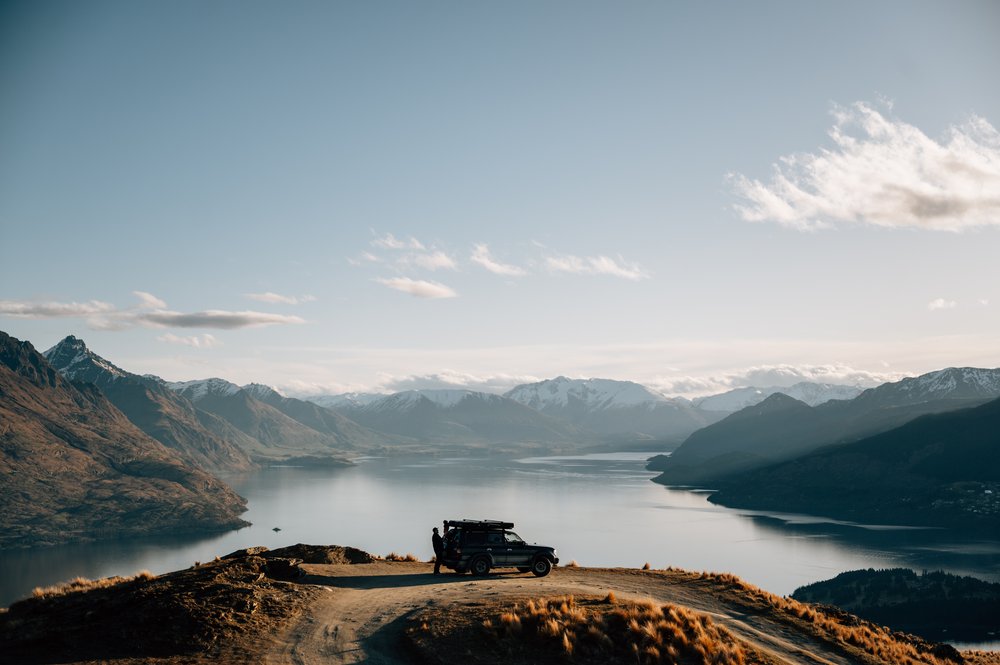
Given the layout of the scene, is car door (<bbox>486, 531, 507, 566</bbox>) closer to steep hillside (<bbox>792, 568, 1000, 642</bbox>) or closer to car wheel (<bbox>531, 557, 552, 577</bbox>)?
car wheel (<bbox>531, 557, 552, 577</bbox>)

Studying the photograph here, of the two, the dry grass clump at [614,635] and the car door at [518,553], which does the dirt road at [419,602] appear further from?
the dry grass clump at [614,635]

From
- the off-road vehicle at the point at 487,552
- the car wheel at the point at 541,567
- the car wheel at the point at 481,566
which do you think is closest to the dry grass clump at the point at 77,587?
the off-road vehicle at the point at 487,552

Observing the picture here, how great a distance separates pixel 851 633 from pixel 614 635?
12.6 meters

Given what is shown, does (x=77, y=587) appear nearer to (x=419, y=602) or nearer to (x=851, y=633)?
(x=419, y=602)

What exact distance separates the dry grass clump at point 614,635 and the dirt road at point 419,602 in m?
2.52

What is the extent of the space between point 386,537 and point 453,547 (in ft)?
518

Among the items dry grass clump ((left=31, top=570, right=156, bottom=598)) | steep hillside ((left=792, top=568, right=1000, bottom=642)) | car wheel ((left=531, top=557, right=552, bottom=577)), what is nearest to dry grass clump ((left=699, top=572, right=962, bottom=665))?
car wheel ((left=531, top=557, right=552, bottom=577))

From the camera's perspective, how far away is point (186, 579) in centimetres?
2848

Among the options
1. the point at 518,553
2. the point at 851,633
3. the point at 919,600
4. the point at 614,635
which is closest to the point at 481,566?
the point at 518,553

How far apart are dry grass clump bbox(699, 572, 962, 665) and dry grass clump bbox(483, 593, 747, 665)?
6.93 m

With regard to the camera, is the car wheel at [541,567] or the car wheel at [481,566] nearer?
the car wheel at [481,566]

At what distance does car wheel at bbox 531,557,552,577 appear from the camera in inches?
1371

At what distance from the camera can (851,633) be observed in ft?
96.0

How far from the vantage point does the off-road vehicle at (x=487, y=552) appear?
34.2 meters
